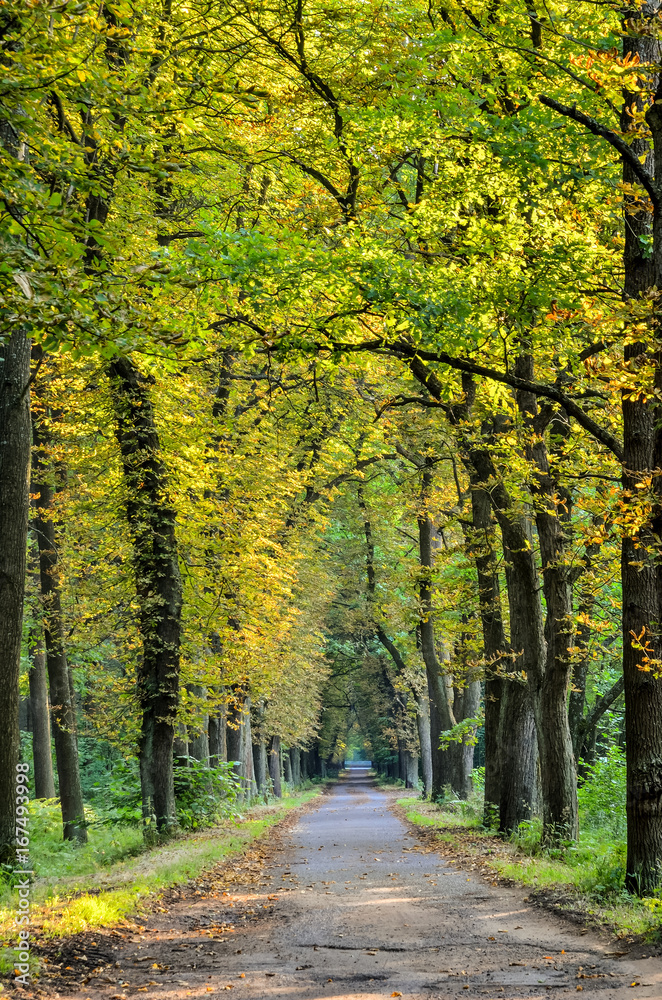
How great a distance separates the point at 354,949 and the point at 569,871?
3.69 metres

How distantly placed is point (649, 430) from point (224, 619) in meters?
11.3

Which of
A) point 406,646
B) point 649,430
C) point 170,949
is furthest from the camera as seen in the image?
point 406,646

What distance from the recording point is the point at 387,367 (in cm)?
1738

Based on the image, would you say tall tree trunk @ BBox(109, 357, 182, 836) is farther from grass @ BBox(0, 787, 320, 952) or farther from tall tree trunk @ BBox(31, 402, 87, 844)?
tall tree trunk @ BBox(31, 402, 87, 844)

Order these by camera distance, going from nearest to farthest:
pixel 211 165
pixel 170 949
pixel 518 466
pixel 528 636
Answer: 1. pixel 170 949
2. pixel 518 466
3. pixel 211 165
4. pixel 528 636

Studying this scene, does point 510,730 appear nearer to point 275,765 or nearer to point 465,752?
point 465,752

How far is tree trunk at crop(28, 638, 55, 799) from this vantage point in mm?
18766

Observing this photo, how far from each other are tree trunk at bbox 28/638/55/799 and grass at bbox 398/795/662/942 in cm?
904

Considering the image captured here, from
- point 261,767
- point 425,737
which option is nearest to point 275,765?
point 261,767

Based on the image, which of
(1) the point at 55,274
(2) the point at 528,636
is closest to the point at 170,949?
(1) the point at 55,274

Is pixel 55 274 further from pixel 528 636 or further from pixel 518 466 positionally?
pixel 528 636

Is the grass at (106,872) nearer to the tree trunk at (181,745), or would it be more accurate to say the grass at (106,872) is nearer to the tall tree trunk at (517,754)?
the tree trunk at (181,745)

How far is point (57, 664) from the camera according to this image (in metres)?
16.9

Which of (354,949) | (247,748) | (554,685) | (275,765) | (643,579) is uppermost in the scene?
(643,579)
